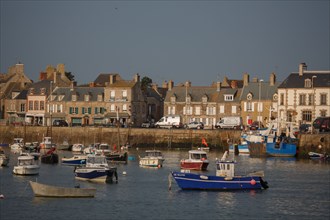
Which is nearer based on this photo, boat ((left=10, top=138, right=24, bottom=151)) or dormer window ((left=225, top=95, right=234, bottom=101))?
boat ((left=10, top=138, right=24, bottom=151))

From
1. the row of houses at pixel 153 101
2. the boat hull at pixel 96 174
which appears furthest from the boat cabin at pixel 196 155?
the row of houses at pixel 153 101

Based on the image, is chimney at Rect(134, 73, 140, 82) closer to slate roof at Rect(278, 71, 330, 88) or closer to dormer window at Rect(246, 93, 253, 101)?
dormer window at Rect(246, 93, 253, 101)

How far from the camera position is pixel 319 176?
79438 millimetres

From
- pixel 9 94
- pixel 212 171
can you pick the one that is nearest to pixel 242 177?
pixel 212 171

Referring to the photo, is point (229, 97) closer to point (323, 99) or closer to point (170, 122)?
point (170, 122)

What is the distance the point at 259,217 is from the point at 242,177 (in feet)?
33.5

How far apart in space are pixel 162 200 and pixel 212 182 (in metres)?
5.24

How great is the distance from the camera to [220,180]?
219 ft

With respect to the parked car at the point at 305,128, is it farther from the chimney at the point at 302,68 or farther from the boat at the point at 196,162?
the boat at the point at 196,162

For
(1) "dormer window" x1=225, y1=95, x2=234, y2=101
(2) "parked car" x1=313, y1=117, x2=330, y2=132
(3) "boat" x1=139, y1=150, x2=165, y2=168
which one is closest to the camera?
(3) "boat" x1=139, y1=150, x2=165, y2=168

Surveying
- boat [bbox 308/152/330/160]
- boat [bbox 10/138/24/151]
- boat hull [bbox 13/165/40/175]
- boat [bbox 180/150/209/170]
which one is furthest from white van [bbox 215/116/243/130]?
boat hull [bbox 13/165/40/175]

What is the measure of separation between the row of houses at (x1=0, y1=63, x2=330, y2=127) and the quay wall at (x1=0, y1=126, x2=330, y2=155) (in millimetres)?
5643

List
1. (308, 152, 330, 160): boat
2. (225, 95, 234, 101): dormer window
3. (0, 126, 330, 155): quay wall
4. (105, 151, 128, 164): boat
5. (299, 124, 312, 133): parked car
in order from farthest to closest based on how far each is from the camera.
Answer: (225, 95, 234, 101): dormer window → (0, 126, 330, 155): quay wall → (299, 124, 312, 133): parked car → (308, 152, 330, 160): boat → (105, 151, 128, 164): boat

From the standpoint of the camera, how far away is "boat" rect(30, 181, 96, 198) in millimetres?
61781
